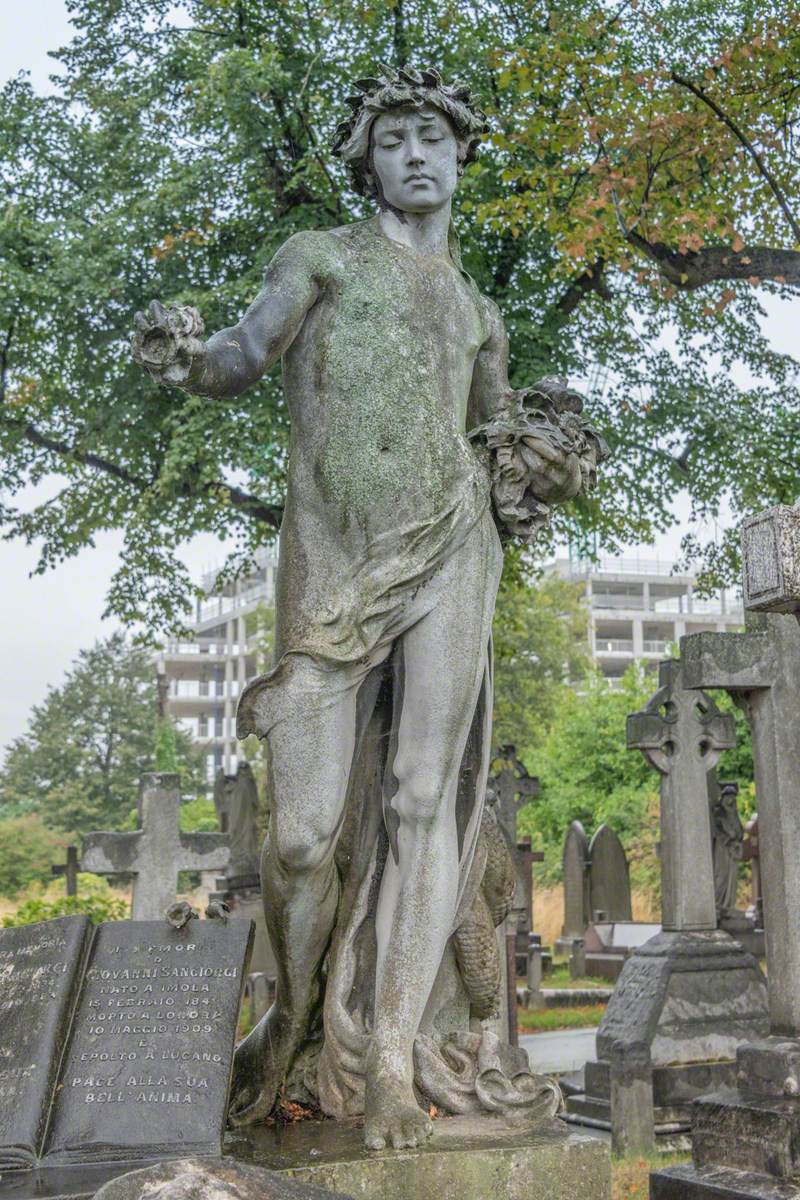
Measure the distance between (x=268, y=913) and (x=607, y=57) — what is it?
11.1 meters

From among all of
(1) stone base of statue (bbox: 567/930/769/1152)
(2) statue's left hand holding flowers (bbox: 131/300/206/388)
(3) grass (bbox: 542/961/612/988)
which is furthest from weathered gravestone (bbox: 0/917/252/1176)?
(3) grass (bbox: 542/961/612/988)

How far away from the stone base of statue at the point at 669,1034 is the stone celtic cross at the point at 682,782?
217 millimetres

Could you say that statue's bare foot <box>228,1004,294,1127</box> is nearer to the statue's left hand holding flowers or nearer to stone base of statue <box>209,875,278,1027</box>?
the statue's left hand holding flowers

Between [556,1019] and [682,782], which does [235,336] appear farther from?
[556,1019]

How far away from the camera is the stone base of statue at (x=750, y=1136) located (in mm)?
5570

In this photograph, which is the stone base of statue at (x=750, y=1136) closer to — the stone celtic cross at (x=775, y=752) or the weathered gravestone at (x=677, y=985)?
the stone celtic cross at (x=775, y=752)

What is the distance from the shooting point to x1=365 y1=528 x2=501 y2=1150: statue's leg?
3805 mm

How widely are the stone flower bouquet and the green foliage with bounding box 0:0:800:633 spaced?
9.65 meters

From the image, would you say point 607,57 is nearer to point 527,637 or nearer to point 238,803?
point 238,803

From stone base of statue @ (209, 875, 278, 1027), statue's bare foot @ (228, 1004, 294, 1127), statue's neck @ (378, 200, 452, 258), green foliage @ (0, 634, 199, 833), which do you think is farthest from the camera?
green foliage @ (0, 634, 199, 833)

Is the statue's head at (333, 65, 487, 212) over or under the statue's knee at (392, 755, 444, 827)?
over

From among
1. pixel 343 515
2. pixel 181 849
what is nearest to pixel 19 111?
pixel 181 849

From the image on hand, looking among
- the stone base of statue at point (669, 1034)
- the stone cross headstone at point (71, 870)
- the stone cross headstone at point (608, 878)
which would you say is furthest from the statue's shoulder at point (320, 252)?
the stone cross headstone at point (608, 878)


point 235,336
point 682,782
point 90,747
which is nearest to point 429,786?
point 235,336
